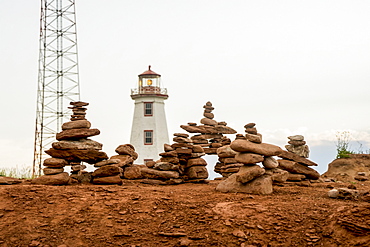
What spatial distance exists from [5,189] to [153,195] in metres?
4.63

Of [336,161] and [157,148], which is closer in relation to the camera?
[336,161]

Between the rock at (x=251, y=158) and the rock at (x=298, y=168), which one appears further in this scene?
the rock at (x=298, y=168)

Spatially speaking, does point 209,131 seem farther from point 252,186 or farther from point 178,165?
point 252,186

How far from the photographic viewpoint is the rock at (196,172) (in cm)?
1817

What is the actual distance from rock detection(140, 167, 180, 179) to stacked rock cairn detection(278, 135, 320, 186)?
428 centimetres

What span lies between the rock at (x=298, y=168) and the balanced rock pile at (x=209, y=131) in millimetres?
6400

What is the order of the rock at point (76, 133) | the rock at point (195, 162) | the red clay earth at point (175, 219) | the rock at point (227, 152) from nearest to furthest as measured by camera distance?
the red clay earth at point (175, 219), the rock at point (76, 133), the rock at point (195, 162), the rock at point (227, 152)

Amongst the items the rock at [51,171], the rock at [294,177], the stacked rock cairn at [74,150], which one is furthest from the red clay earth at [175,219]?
the rock at [294,177]

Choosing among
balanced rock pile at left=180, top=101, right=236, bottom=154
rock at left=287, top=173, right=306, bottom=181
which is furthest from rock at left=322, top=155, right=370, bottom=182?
rock at left=287, top=173, right=306, bottom=181

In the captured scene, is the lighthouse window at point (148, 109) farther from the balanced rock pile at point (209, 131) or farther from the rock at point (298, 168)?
the rock at point (298, 168)

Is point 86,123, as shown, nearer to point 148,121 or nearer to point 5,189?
point 5,189

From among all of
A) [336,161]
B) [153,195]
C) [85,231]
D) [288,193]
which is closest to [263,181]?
[288,193]

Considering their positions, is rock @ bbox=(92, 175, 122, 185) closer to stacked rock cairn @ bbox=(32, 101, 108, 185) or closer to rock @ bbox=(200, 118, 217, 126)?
stacked rock cairn @ bbox=(32, 101, 108, 185)

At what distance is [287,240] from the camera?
34.4 feet
